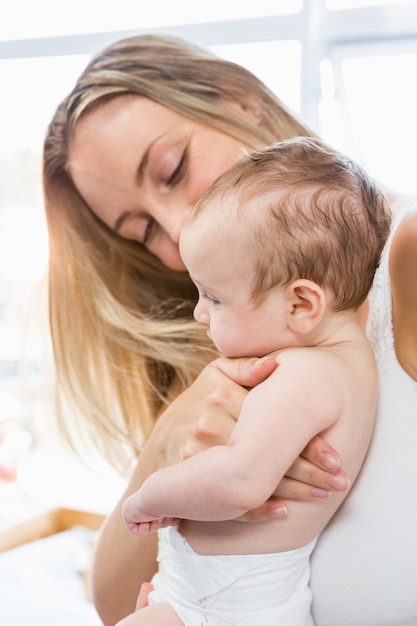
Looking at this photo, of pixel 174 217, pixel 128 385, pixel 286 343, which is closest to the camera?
pixel 286 343

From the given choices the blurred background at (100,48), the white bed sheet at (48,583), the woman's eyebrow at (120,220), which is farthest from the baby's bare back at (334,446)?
the blurred background at (100,48)

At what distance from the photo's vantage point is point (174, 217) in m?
1.61

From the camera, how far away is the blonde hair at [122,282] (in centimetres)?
171

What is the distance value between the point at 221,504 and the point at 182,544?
0.19m

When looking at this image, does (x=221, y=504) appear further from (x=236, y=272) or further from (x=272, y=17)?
(x=272, y=17)

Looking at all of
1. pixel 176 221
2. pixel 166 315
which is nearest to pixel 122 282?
pixel 166 315

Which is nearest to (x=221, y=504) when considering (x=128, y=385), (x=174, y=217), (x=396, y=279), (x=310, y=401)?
(x=310, y=401)

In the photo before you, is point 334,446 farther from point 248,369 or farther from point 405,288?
point 405,288

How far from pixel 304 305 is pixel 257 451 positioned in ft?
0.66

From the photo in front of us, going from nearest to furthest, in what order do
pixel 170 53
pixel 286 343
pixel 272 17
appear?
pixel 286 343, pixel 170 53, pixel 272 17

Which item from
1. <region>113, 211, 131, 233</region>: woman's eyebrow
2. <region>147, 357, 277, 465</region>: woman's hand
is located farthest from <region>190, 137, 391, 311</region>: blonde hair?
<region>113, 211, 131, 233</region>: woman's eyebrow

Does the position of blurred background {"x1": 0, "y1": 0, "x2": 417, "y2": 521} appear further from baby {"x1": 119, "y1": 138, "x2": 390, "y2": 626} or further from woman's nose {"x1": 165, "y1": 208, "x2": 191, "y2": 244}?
baby {"x1": 119, "y1": 138, "x2": 390, "y2": 626}

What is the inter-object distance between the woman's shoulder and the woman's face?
506 millimetres

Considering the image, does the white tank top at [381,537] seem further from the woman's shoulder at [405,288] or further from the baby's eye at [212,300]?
the baby's eye at [212,300]
